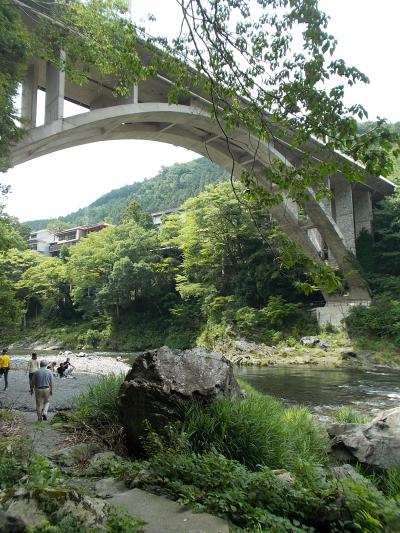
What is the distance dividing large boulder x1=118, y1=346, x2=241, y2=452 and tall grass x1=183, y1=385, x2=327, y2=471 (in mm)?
210

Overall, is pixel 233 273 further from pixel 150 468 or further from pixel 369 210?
pixel 150 468

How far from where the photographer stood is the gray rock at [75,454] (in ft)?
14.4

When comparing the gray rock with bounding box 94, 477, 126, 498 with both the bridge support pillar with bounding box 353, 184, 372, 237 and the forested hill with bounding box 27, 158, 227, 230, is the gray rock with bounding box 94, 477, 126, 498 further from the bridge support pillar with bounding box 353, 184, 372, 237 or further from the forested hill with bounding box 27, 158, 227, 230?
the forested hill with bounding box 27, 158, 227, 230

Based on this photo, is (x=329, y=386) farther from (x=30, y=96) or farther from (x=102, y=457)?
(x=30, y=96)

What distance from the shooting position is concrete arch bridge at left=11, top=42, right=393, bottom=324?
432 inches

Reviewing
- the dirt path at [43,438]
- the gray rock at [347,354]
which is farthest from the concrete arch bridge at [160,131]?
the gray rock at [347,354]

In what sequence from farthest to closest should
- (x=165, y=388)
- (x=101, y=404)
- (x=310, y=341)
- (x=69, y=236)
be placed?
(x=69, y=236) → (x=310, y=341) → (x=101, y=404) → (x=165, y=388)

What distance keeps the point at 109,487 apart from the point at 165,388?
1429 millimetres

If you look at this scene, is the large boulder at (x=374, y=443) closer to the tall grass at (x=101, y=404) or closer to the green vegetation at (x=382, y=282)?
the tall grass at (x=101, y=404)

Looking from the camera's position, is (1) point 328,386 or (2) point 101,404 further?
(1) point 328,386

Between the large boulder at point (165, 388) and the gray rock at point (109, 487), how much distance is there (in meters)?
1.01

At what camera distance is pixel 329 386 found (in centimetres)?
1356

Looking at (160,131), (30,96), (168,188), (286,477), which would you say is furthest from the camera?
(168,188)

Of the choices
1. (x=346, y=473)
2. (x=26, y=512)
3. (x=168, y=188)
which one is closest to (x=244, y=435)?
(x=346, y=473)
